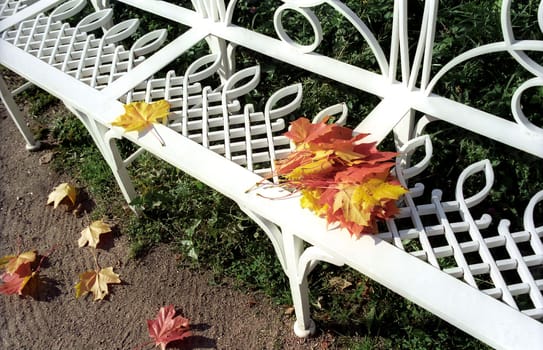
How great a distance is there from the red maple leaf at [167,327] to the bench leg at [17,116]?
50.5 inches

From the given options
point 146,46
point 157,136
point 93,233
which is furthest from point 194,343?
point 146,46

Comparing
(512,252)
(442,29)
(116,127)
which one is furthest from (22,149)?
(512,252)

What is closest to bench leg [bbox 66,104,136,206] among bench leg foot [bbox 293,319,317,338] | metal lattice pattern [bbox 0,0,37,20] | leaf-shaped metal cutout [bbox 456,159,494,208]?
metal lattice pattern [bbox 0,0,37,20]

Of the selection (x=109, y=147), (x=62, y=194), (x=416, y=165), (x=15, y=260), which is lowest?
(x=15, y=260)

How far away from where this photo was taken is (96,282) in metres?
2.33

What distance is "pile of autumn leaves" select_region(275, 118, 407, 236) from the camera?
1383 millimetres

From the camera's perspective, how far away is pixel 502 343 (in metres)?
1.20

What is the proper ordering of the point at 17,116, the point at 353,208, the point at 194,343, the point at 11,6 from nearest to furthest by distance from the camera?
1. the point at 353,208
2. the point at 194,343
3. the point at 11,6
4. the point at 17,116

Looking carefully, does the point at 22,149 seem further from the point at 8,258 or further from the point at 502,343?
the point at 502,343

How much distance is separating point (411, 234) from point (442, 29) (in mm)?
1472

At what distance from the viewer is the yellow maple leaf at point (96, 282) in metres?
2.30

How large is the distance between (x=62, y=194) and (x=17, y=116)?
1.58 ft

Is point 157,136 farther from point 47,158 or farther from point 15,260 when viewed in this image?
point 47,158

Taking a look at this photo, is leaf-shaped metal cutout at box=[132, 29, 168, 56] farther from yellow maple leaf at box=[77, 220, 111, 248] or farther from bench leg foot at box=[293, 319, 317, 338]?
bench leg foot at box=[293, 319, 317, 338]
